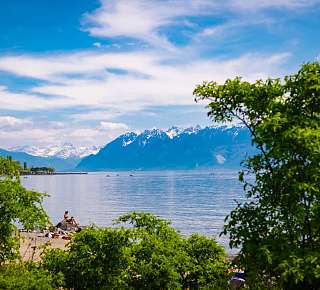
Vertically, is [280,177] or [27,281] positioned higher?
[280,177]

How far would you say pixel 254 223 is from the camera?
53.5ft

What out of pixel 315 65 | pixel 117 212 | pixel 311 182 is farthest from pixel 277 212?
pixel 117 212

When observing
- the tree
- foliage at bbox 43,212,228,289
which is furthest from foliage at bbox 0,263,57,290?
the tree

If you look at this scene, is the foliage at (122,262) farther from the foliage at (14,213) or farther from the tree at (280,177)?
the tree at (280,177)

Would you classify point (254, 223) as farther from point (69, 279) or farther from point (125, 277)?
point (69, 279)

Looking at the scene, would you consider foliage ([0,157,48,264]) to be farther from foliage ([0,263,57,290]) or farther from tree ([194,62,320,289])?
tree ([194,62,320,289])

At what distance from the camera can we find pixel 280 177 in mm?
15125

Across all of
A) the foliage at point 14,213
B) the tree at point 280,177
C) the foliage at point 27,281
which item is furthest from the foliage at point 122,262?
the tree at point 280,177

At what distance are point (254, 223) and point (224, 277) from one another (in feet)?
24.5

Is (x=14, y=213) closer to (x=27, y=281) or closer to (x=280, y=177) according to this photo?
(x=27, y=281)

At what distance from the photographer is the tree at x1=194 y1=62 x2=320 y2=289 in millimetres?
14531

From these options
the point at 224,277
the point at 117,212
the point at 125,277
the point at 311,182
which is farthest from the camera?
the point at 117,212

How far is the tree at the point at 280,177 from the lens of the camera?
572 inches

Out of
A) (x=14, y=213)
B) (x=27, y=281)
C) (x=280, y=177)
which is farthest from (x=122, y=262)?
(x=280, y=177)
